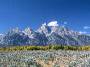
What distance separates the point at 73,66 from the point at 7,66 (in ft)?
22.3

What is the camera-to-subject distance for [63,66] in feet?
94.4

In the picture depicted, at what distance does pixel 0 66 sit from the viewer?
2583 cm

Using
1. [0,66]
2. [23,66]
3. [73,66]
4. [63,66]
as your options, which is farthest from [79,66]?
[0,66]

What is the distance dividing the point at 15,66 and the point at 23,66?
91cm

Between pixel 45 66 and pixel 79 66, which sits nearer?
pixel 79 66

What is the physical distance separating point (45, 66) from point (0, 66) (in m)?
7.00

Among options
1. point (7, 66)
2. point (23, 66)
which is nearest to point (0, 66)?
point (7, 66)

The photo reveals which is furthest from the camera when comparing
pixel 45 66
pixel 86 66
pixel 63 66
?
pixel 45 66

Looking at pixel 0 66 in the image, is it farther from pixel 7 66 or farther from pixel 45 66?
pixel 45 66

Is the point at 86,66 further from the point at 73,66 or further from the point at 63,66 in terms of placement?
the point at 63,66

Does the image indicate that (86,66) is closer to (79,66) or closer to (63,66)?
(79,66)

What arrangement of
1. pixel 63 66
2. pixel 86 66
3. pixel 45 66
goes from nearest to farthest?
pixel 86 66 → pixel 63 66 → pixel 45 66

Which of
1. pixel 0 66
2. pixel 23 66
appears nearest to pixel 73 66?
pixel 23 66

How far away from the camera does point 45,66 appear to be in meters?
31.1
